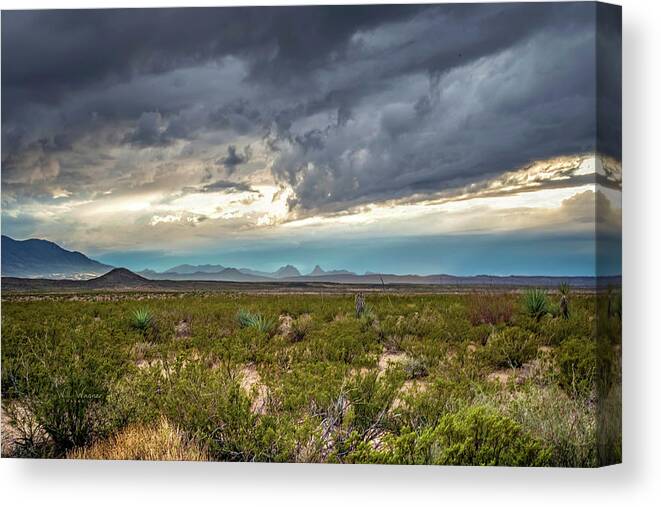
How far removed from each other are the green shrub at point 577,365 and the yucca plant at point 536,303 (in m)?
0.34

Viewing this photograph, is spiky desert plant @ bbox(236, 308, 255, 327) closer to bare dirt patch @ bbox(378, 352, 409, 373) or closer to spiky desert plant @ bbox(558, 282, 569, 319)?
bare dirt patch @ bbox(378, 352, 409, 373)

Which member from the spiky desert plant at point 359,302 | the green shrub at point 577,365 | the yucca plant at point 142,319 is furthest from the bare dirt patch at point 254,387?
the green shrub at point 577,365

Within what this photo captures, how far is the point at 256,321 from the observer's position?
325 inches

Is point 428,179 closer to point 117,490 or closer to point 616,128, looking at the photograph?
point 616,128

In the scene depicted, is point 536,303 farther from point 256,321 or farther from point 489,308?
point 256,321

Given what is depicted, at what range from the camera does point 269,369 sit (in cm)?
800

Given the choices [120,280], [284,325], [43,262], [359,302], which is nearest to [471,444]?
[359,302]

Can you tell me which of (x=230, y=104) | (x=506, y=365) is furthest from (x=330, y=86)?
(x=506, y=365)

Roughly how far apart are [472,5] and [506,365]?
3.44 metres

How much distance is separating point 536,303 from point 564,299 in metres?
0.29

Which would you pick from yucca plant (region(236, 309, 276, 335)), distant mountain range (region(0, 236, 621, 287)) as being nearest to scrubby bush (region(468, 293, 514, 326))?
distant mountain range (region(0, 236, 621, 287))

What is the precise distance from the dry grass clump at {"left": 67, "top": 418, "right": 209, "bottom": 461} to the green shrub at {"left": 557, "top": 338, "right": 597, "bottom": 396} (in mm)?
3389

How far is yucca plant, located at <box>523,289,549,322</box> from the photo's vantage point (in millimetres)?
7523

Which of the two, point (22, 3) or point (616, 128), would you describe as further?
point (22, 3)
